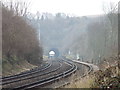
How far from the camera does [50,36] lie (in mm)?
144250

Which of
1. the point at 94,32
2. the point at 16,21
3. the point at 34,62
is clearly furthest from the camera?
the point at 94,32

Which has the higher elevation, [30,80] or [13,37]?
[13,37]

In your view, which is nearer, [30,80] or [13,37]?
[30,80]

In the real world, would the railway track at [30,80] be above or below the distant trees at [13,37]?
below

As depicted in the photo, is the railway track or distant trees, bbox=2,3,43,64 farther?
distant trees, bbox=2,3,43,64

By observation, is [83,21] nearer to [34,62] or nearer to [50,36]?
[50,36]

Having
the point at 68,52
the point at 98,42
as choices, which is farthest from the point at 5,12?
the point at 68,52

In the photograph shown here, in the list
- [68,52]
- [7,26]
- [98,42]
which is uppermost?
[7,26]

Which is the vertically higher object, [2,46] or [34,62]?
[2,46]

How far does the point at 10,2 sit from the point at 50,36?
306ft

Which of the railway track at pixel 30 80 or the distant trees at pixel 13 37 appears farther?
the distant trees at pixel 13 37

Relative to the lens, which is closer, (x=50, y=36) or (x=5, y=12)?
(x=5, y=12)

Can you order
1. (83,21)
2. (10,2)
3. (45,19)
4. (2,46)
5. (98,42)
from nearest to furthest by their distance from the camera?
(2,46) < (10,2) < (98,42) < (83,21) < (45,19)

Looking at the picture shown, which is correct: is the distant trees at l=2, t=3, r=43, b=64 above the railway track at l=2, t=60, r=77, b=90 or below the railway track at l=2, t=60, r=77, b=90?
above
